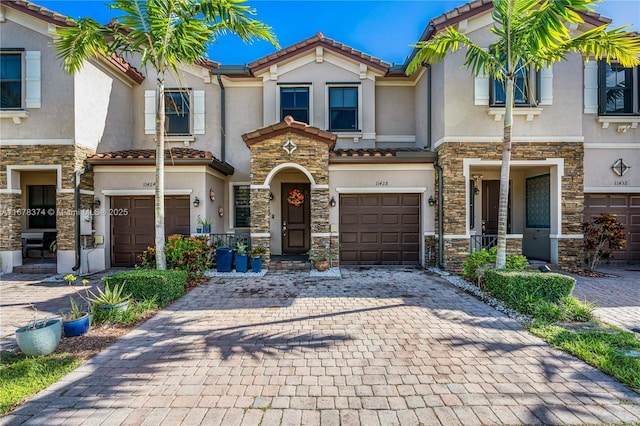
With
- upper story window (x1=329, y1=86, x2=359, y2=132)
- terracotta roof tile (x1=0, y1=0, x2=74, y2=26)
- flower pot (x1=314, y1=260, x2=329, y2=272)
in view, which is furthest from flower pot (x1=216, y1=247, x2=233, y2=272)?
terracotta roof tile (x1=0, y1=0, x2=74, y2=26)

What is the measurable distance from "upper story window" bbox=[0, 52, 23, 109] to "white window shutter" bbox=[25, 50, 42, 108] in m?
0.33

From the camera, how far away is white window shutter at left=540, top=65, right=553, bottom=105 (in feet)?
29.8

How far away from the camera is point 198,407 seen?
2994 mm

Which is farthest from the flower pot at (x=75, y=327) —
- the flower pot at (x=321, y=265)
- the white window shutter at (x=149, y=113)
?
the white window shutter at (x=149, y=113)

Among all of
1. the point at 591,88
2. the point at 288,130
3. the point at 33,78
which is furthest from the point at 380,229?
the point at 33,78

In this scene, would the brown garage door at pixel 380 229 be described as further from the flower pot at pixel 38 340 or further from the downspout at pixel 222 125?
the flower pot at pixel 38 340

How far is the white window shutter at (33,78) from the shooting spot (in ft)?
29.4

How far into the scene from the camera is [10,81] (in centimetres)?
906

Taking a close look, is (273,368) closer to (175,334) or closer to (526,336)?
(175,334)

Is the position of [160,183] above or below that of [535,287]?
above

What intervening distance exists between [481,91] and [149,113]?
11.9m

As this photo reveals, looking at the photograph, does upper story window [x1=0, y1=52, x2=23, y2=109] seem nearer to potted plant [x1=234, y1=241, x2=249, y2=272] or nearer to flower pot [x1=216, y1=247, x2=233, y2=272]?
flower pot [x1=216, y1=247, x2=233, y2=272]

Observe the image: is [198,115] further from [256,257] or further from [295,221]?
[256,257]

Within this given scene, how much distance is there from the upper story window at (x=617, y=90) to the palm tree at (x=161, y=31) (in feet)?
37.0
